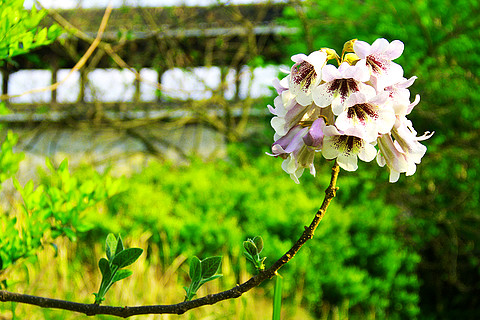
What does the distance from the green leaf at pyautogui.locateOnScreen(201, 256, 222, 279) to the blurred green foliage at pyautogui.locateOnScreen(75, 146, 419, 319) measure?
8.95 ft

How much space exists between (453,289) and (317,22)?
3984 mm

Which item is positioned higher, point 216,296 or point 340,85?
point 340,85

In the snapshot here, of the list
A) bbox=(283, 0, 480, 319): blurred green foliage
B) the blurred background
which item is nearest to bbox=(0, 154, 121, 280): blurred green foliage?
the blurred background

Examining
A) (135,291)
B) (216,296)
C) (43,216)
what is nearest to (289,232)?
(135,291)

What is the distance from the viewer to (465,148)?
17.9ft

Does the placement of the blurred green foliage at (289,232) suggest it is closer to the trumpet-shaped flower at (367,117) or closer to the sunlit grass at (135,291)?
the sunlit grass at (135,291)

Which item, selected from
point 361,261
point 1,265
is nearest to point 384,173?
point 361,261

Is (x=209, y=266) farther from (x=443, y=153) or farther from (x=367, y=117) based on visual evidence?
(x=443, y=153)

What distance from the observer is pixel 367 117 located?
751mm

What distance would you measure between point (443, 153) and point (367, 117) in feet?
16.8

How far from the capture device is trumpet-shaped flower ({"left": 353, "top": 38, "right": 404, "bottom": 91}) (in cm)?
77

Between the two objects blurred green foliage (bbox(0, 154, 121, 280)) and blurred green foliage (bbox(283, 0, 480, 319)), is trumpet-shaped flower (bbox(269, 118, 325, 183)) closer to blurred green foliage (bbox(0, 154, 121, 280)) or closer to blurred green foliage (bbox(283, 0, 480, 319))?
blurred green foliage (bbox(0, 154, 121, 280))

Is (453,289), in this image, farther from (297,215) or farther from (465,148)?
(297,215)

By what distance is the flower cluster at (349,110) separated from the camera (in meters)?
0.75
